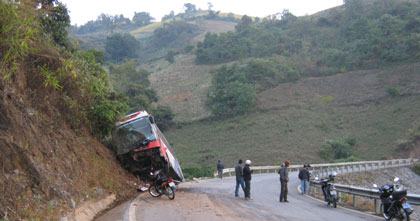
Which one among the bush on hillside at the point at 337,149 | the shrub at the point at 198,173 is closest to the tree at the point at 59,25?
the shrub at the point at 198,173

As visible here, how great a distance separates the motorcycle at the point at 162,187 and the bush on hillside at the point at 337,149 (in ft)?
149

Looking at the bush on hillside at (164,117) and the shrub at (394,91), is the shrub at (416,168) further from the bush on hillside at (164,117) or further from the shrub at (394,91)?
the bush on hillside at (164,117)

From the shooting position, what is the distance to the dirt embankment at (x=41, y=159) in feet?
40.4

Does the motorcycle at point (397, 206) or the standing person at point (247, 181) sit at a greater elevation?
the motorcycle at point (397, 206)

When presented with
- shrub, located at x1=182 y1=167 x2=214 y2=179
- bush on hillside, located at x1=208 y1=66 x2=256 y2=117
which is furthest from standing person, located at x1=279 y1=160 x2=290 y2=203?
bush on hillside, located at x1=208 y1=66 x2=256 y2=117

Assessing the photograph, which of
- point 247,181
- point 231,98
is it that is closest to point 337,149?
point 231,98

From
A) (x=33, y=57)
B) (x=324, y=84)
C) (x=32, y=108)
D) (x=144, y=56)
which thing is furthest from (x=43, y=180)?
(x=144, y=56)

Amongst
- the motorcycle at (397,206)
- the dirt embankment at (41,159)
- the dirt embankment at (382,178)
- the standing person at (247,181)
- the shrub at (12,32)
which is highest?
the shrub at (12,32)

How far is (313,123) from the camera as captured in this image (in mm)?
77375

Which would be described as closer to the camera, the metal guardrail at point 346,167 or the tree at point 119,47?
the metal guardrail at point 346,167

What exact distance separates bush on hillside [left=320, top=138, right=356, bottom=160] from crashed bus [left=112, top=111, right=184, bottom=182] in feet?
136

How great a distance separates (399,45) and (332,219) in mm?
77705

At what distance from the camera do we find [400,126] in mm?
70312

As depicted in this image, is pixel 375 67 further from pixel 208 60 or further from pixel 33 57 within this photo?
pixel 33 57
